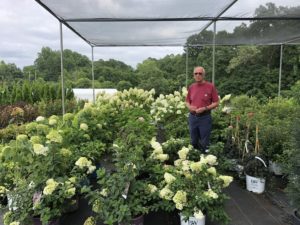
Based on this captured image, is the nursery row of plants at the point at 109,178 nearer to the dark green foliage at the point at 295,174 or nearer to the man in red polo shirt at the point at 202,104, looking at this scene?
the dark green foliage at the point at 295,174

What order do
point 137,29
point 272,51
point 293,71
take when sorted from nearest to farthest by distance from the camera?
point 137,29
point 293,71
point 272,51

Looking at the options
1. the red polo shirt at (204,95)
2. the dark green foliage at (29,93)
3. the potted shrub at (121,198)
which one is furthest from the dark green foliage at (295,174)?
the dark green foliage at (29,93)

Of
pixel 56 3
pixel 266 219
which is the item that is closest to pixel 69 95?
pixel 56 3

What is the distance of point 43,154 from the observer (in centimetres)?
255

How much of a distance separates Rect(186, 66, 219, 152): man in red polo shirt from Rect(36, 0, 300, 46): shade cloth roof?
0.85m

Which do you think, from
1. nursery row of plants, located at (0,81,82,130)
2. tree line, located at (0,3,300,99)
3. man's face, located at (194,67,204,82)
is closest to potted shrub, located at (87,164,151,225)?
man's face, located at (194,67,204,82)

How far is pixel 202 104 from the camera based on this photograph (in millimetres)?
3859

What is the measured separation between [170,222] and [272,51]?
14.9 m

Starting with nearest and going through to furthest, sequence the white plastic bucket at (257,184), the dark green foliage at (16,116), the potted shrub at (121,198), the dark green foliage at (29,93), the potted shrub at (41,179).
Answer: the potted shrub at (121,198) → the potted shrub at (41,179) → the white plastic bucket at (257,184) → the dark green foliage at (16,116) → the dark green foliage at (29,93)

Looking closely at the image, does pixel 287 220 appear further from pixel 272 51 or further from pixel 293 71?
pixel 272 51

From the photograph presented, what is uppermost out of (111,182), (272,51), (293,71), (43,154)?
(272,51)

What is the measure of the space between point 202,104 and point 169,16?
4.59ft

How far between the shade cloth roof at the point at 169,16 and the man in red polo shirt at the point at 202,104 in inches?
33.6

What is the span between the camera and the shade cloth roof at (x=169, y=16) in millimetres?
3572
